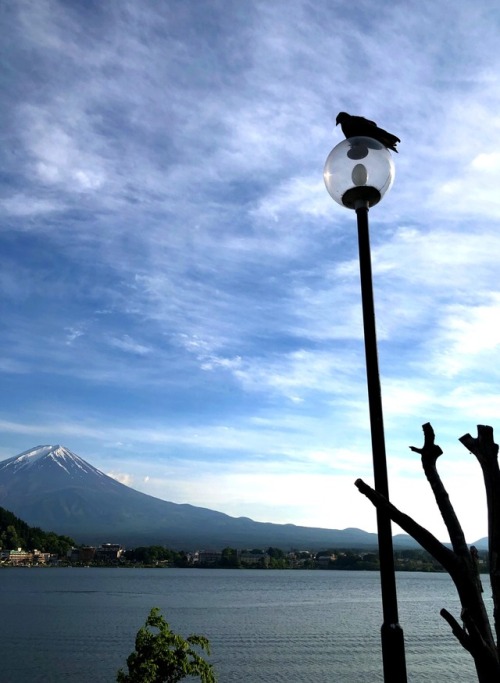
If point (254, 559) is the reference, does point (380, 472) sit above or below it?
above

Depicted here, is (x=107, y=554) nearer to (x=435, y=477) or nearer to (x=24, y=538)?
(x=24, y=538)

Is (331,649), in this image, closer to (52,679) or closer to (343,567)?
(52,679)

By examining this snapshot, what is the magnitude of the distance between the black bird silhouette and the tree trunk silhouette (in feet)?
5.54

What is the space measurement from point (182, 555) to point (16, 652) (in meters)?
124

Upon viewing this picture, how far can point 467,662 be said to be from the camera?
32844mm

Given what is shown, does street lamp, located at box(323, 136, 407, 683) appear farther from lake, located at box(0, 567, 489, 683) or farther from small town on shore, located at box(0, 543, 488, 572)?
small town on shore, located at box(0, 543, 488, 572)

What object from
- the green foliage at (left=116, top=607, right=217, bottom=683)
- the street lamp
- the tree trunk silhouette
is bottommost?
the green foliage at (left=116, top=607, right=217, bottom=683)

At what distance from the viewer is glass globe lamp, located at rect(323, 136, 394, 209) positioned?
361 centimetres

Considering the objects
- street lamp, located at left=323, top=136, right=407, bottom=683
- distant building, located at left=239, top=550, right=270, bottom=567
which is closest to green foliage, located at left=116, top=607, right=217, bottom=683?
street lamp, located at left=323, top=136, right=407, bottom=683

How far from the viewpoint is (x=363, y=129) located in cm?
368

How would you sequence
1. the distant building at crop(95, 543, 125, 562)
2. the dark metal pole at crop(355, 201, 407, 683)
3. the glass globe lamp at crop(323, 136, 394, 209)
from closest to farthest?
the dark metal pole at crop(355, 201, 407, 683), the glass globe lamp at crop(323, 136, 394, 209), the distant building at crop(95, 543, 125, 562)

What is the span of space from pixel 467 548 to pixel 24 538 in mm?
155239

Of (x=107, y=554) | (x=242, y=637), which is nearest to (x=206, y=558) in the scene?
(x=107, y=554)

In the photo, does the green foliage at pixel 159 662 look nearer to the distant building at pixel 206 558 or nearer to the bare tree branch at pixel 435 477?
the bare tree branch at pixel 435 477
